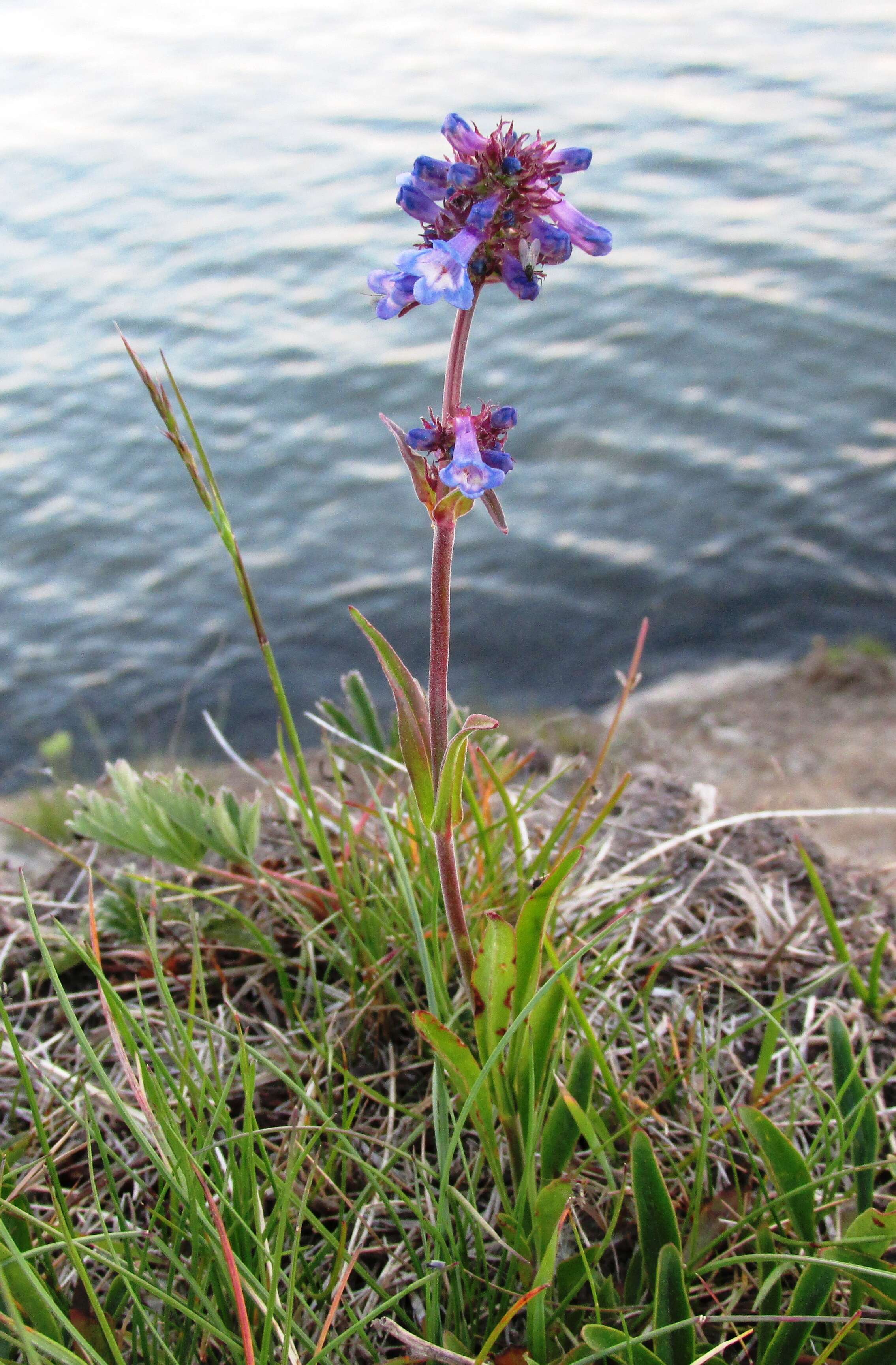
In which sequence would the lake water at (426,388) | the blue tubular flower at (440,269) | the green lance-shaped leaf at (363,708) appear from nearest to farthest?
the blue tubular flower at (440,269), the green lance-shaped leaf at (363,708), the lake water at (426,388)

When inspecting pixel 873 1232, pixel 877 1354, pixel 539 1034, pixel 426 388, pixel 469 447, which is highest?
pixel 469 447

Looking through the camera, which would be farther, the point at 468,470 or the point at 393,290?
the point at 393,290

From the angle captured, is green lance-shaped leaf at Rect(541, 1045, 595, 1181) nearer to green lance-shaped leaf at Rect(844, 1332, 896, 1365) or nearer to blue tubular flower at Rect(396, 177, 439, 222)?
green lance-shaped leaf at Rect(844, 1332, 896, 1365)

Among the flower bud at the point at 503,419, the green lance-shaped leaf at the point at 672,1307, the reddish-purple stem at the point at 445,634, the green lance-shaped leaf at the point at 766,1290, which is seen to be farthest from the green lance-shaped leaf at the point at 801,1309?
the flower bud at the point at 503,419

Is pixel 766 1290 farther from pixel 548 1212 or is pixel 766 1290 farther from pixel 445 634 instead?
pixel 445 634

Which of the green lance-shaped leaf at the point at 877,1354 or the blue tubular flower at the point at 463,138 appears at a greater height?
the blue tubular flower at the point at 463,138

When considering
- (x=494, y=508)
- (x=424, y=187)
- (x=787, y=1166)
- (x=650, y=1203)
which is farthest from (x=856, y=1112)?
(x=424, y=187)

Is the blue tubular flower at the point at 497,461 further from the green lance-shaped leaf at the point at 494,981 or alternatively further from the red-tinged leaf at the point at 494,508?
the green lance-shaped leaf at the point at 494,981

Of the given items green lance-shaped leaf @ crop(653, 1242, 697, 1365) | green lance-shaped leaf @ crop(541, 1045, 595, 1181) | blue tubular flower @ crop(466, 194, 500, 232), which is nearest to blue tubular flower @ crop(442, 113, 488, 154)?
blue tubular flower @ crop(466, 194, 500, 232)
